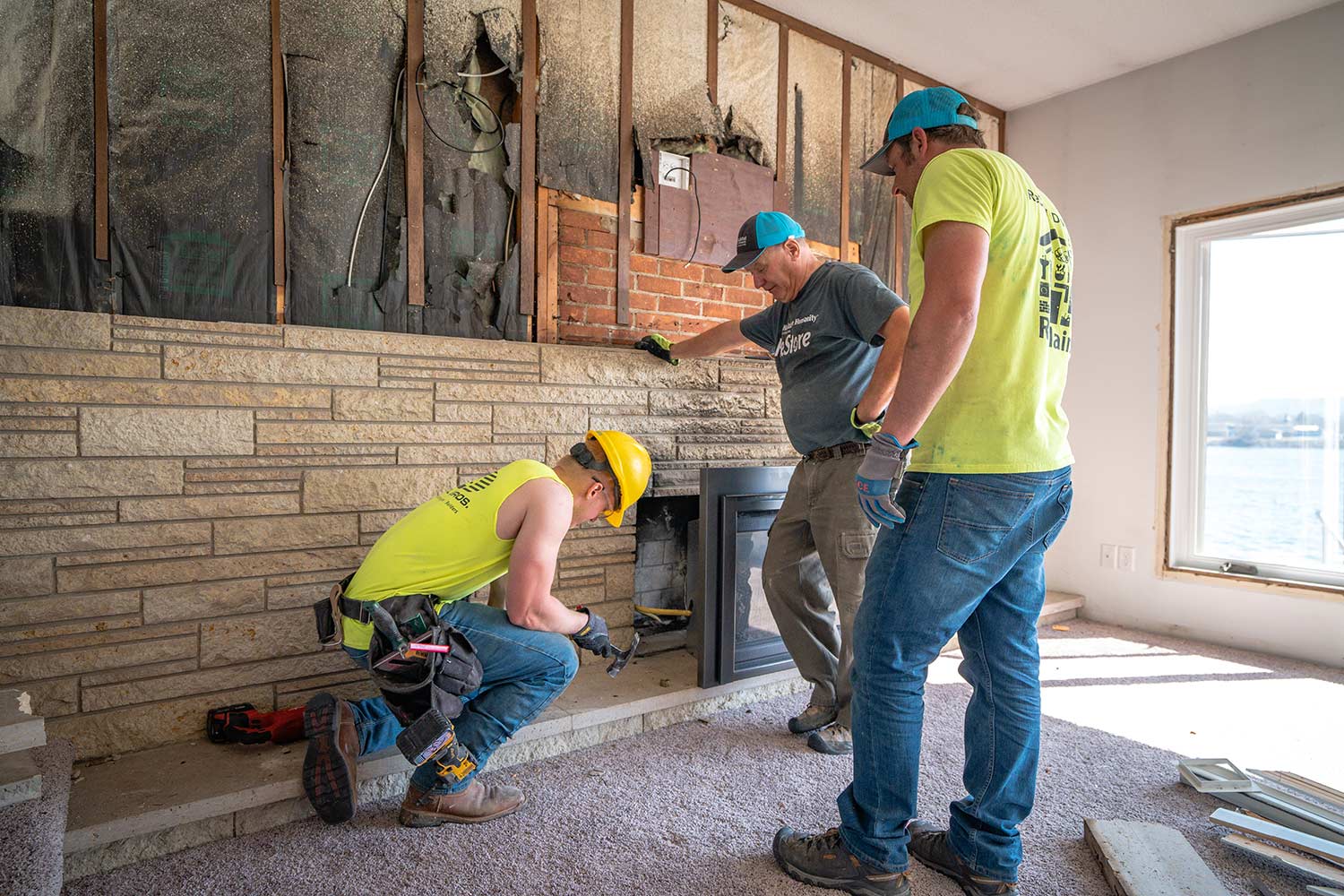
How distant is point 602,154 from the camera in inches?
116

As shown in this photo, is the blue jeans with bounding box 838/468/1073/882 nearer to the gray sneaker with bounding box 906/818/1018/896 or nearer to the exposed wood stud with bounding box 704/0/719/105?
the gray sneaker with bounding box 906/818/1018/896

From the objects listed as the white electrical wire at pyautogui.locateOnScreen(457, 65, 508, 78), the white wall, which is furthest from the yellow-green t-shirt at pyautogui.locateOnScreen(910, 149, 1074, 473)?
the white wall

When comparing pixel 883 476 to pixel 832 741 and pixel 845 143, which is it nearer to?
pixel 832 741

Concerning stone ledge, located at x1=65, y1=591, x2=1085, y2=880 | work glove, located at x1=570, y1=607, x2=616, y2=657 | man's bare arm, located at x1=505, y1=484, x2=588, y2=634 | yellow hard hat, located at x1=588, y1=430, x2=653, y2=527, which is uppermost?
yellow hard hat, located at x1=588, y1=430, x2=653, y2=527

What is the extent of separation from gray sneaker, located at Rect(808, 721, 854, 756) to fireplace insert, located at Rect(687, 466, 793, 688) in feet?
1.27

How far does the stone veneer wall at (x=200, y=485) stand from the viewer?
1942 mm

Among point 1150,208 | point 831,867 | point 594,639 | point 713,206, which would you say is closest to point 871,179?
point 713,206

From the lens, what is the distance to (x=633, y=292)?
10.1 ft

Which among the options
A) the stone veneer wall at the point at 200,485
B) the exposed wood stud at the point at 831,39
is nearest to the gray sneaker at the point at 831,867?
the stone veneer wall at the point at 200,485

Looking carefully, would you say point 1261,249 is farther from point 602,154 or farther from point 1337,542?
point 602,154

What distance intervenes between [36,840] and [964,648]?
5.83 feet

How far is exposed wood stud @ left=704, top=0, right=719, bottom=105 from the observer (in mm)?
3248

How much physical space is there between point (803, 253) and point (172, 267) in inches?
72.8

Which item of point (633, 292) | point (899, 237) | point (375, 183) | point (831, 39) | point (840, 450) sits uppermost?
point (831, 39)
